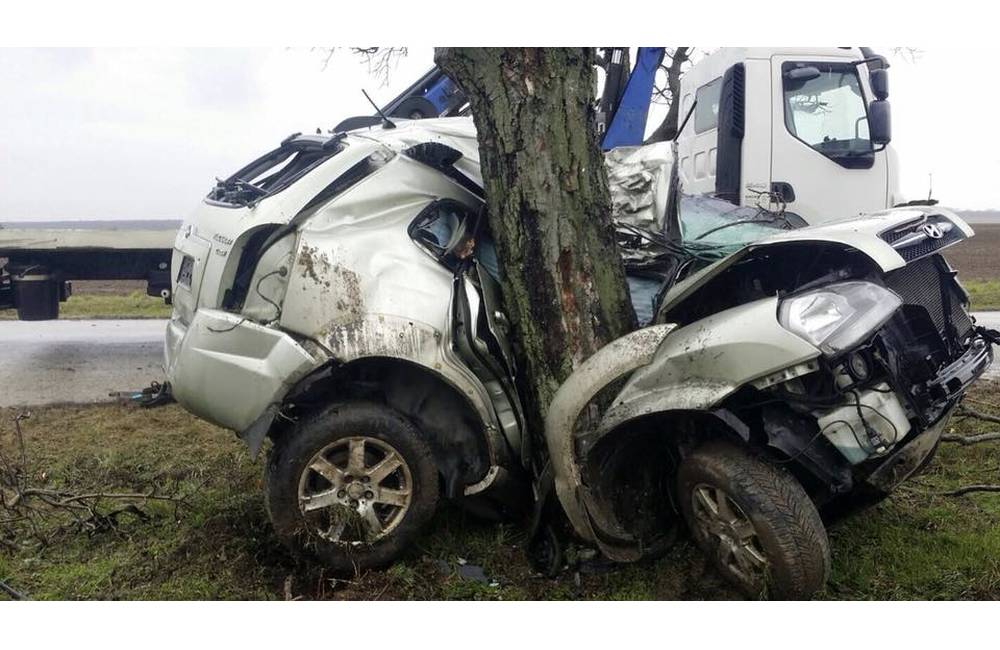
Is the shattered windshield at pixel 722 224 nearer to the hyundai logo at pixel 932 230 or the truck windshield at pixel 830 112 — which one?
the hyundai logo at pixel 932 230

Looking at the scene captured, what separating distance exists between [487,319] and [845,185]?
368 centimetres

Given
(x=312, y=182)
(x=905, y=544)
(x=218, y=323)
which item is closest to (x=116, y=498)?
(x=218, y=323)

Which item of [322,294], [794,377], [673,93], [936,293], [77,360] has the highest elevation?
[673,93]

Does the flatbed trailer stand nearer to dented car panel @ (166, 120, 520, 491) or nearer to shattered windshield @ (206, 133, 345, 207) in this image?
shattered windshield @ (206, 133, 345, 207)

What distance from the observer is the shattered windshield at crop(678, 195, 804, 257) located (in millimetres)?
4039

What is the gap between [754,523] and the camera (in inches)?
113

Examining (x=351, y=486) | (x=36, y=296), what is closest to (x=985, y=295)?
(x=351, y=486)

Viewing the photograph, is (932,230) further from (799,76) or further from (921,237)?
(799,76)

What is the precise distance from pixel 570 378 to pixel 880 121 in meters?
4.05

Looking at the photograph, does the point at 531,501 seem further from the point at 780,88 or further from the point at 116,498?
the point at 780,88

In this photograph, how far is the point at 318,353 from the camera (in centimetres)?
350

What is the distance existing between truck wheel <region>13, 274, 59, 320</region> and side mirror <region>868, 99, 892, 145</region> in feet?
24.4

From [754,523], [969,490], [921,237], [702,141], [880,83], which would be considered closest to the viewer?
[754,523]

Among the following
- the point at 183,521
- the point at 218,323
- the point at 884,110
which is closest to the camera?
the point at 218,323
